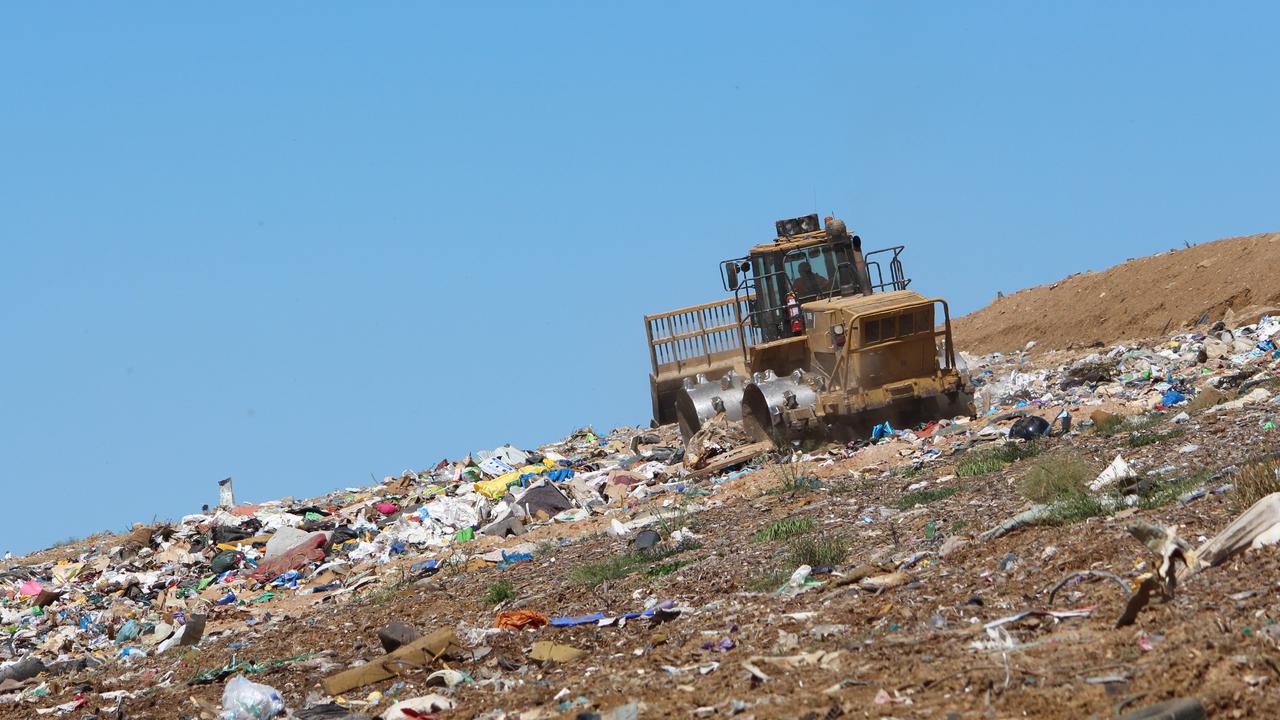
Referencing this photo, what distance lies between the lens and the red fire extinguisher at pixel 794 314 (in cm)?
1695

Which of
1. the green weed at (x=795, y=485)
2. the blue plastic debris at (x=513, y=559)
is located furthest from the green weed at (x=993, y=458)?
the blue plastic debris at (x=513, y=559)

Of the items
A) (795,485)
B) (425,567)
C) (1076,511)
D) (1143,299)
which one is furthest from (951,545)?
(1143,299)

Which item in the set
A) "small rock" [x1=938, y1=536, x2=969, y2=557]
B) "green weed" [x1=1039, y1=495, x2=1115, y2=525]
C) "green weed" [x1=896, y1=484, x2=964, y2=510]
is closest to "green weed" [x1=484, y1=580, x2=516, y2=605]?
"green weed" [x1=896, y1=484, x2=964, y2=510]

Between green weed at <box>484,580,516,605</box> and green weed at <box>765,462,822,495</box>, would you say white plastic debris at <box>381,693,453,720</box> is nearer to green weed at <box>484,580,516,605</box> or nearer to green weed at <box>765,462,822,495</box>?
green weed at <box>484,580,516,605</box>

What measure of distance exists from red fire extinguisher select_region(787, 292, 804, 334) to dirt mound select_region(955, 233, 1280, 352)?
8.99 m

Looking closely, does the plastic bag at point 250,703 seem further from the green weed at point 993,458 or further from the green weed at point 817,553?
the green weed at point 993,458

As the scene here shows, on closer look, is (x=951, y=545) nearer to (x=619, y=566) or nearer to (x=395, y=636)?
(x=619, y=566)

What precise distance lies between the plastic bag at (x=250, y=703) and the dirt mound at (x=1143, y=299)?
61.4 ft

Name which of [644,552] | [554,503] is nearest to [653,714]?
[644,552]

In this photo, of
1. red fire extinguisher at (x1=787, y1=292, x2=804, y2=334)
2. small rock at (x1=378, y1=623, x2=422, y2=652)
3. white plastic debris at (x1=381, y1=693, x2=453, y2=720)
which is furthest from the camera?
red fire extinguisher at (x1=787, y1=292, x2=804, y2=334)

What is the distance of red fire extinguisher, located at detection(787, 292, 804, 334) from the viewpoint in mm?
16953

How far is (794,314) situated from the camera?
55.7 feet

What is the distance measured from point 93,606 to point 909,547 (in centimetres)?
908

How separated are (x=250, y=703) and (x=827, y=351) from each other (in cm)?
985
